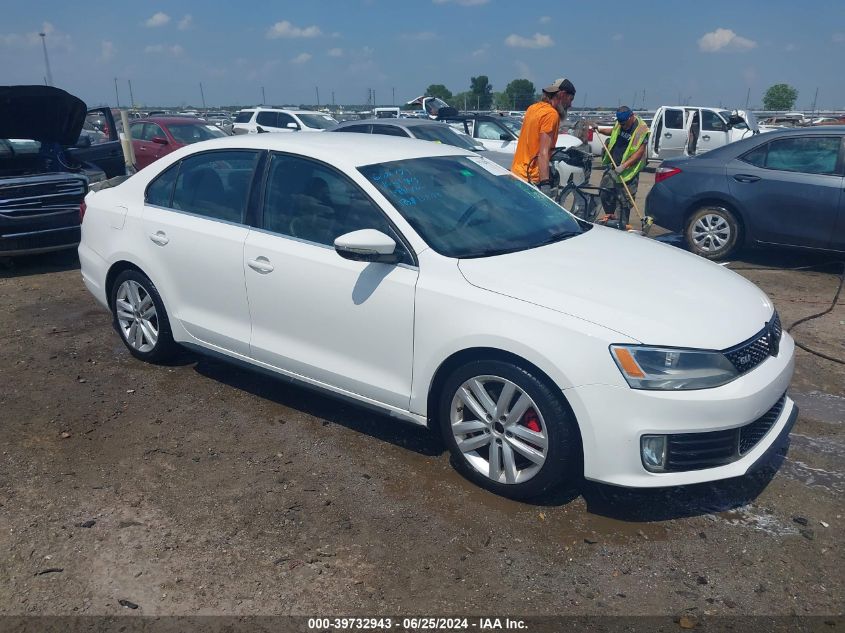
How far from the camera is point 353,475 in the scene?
3.63 metres

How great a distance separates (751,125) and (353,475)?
74.3 ft

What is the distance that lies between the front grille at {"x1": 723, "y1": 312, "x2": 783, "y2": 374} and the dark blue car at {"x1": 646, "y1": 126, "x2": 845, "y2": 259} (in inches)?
172

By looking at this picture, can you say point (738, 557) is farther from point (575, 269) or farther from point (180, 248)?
point (180, 248)

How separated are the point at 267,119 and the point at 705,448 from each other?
1799 cm

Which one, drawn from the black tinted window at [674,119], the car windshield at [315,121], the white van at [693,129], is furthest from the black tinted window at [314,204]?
the black tinted window at [674,119]

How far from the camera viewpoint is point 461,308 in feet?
10.8

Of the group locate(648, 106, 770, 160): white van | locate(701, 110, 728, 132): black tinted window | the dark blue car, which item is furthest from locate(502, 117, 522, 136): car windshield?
the dark blue car

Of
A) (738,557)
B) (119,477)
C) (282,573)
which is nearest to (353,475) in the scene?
(282,573)

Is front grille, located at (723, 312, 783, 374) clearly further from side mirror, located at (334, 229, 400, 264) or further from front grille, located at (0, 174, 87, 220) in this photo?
front grille, located at (0, 174, 87, 220)

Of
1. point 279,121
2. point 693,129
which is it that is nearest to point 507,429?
point 279,121

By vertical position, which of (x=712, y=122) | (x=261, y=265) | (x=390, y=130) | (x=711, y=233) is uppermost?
(x=390, y=130)

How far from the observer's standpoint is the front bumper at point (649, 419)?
293 cm

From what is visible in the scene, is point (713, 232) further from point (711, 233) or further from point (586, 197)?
point (586, 197)

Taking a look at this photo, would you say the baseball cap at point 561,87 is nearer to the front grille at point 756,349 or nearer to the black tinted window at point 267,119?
the front grille at point 756,349
